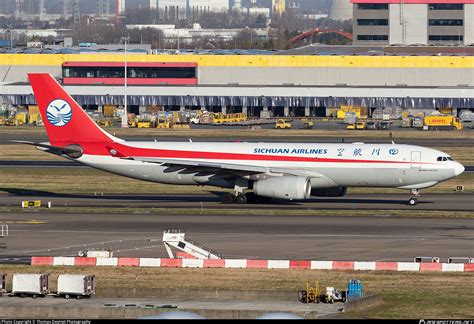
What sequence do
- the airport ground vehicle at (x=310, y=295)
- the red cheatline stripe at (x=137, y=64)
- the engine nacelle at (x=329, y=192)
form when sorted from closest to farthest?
1. the airport ground vehicle at (x=310, y=295)
2. the engine nacelle at (x=329, y=192)
3. the red cheatline stripe at (x=137, y=64)

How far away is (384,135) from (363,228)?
7092 centimetres

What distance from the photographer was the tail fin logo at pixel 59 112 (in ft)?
243

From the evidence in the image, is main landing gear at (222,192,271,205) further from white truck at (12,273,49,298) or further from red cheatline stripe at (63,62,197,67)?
red cheatline stripe at (63,62,197,67)

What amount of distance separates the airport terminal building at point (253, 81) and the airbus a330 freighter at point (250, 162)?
98459mm

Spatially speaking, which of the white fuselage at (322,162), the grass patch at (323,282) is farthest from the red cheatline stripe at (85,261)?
the white fuselage at (322,162)

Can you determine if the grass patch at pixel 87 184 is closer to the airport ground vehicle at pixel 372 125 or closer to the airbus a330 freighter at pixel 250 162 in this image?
the airbus a330 freighter at pixel 250 162

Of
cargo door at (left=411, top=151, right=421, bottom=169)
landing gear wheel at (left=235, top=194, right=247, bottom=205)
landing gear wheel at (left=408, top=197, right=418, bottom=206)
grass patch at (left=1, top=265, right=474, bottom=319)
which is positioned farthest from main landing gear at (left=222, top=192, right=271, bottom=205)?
grass patch at (left=1, top=265, right=474, bottom=319)

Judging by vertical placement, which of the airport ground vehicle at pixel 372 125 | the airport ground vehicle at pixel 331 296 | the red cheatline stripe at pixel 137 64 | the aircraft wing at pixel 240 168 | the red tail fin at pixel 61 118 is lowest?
the airport ground vehicle at pixel 372 125

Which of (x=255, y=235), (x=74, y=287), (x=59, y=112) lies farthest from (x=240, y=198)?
(x=74, y=287)

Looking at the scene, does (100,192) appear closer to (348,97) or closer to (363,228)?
(363,228)

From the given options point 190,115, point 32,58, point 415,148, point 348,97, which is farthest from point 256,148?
point 32,58

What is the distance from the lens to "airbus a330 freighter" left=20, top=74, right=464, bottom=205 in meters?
71.1

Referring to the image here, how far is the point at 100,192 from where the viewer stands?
79625mm

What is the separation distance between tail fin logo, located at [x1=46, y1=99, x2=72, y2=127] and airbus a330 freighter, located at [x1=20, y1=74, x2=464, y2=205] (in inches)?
1.5
